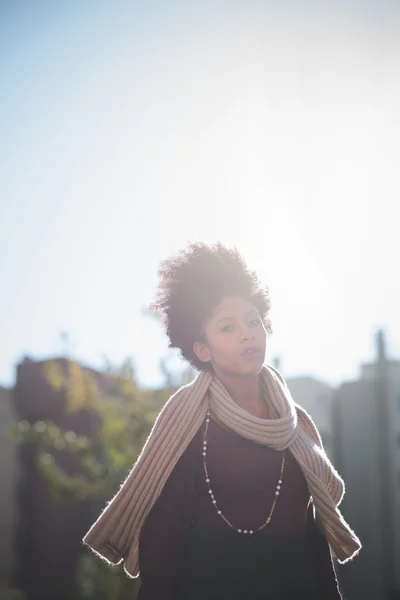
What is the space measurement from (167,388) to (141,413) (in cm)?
39

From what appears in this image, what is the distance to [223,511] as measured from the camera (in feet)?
6.11

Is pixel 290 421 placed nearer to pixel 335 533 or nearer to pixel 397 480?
pixel 335 533

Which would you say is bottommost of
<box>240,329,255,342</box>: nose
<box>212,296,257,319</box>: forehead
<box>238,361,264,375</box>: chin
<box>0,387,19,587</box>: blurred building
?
<box>0,387,19,587</box>: blurred building

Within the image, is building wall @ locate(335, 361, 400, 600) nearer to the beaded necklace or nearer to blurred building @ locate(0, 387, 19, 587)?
blurred building @ locate(0, 387, 19, 587)

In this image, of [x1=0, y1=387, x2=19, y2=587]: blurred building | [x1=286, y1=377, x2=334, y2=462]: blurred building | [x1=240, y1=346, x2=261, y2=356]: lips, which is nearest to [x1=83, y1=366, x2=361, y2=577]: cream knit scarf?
[x1=240, y1=346, x2=261, y2=356]: lips

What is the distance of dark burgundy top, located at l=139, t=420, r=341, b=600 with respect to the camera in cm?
178

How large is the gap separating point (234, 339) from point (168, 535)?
0.65m

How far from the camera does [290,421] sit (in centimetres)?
198

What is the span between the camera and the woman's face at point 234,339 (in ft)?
6.58

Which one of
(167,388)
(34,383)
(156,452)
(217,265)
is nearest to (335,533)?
(156,452)

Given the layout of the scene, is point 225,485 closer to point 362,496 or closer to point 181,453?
point 181,453

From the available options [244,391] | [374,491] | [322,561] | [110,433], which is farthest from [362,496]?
[244,391]

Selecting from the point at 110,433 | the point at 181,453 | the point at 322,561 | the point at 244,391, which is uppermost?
the point at 244,391

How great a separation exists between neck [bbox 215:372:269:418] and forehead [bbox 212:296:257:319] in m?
0.21
